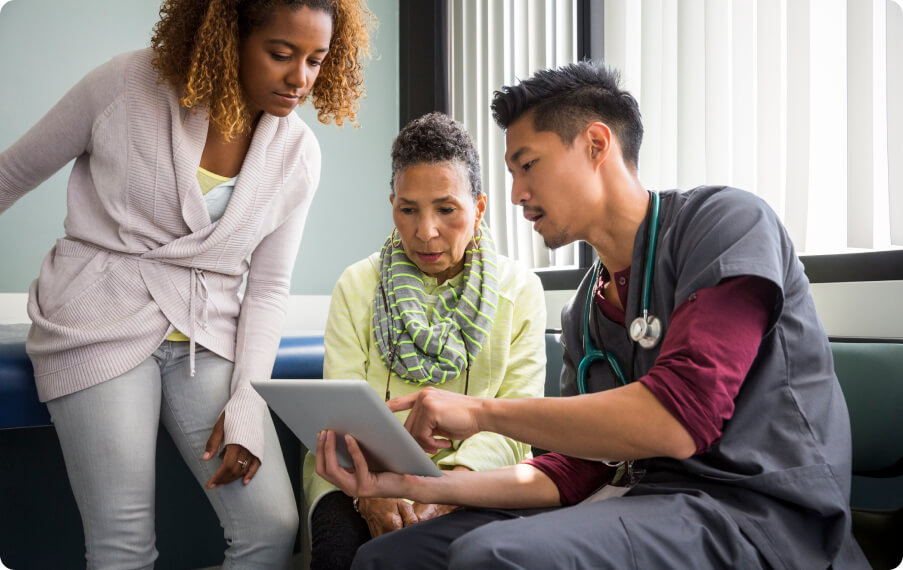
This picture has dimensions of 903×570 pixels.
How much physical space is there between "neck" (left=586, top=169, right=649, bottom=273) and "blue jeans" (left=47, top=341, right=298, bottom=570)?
79cm

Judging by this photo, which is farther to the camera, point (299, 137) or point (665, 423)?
point (299, 137)

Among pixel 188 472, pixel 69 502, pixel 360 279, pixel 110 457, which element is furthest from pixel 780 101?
pixel 69 502

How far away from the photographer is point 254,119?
67.1 inches

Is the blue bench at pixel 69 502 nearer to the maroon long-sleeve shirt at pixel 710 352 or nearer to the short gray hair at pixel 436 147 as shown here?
the short gray hair at pixel 436 147

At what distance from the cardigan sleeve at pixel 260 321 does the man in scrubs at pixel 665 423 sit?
33 cm

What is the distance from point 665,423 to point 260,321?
3.11 ft

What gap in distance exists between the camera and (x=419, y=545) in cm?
125

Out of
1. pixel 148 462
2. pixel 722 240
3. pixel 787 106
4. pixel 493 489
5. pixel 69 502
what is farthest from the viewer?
pixel 69 502

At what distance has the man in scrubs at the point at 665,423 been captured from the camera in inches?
40.3

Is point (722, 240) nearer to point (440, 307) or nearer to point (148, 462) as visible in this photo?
point (440, 307)

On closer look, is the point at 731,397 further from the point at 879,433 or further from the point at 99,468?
the point at 99,468

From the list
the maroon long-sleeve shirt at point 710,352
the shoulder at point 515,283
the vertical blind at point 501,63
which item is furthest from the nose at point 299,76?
the vertical blind at point 501,63

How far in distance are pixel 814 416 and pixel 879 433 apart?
36cm

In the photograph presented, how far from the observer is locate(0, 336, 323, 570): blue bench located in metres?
2.29
